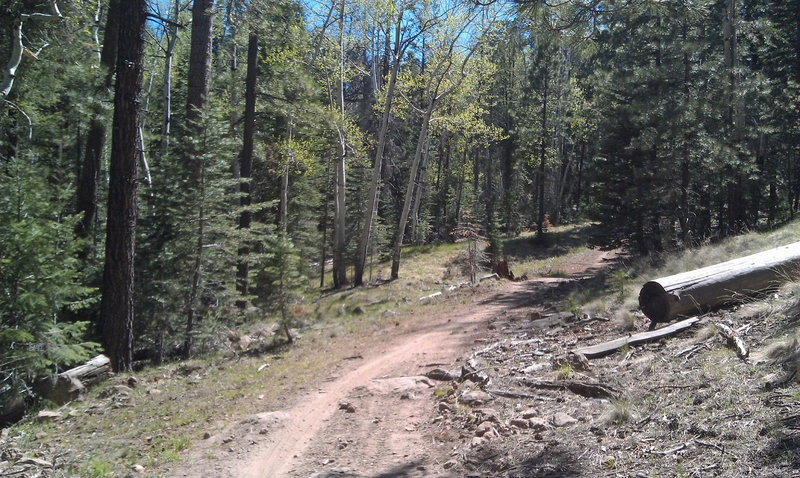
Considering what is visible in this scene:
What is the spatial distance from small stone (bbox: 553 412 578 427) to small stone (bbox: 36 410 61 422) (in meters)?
6.66

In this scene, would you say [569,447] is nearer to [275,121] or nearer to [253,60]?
[253,60]

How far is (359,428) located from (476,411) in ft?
4.94

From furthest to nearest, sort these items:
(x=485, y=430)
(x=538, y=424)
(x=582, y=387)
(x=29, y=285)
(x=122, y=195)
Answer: (x=122, y=195)
(x=29, y=285)
(x=582, y=387)
(x=485, y=430)
(x=538, y=424)

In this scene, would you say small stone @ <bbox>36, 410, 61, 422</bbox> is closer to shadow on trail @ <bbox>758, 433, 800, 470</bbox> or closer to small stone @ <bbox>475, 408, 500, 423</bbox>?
small stone @ <bbox>475, 408, 500, 423</bbox>

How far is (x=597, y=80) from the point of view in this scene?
2275 cm

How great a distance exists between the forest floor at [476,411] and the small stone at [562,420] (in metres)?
0.01

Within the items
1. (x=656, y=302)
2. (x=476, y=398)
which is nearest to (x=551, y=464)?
(x=476, y=398)

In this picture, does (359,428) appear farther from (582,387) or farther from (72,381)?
(72,381)

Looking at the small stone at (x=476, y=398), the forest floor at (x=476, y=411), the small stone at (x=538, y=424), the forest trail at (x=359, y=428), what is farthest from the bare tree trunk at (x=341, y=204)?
the small stone at (x=538, y=424)

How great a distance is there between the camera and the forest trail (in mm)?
5305

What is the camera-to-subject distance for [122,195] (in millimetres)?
9047

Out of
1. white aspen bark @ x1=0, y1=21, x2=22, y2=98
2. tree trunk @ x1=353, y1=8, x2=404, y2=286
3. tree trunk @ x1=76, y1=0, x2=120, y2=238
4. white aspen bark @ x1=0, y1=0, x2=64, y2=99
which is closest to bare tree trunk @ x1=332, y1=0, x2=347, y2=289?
tree trunk @ x1=353, y1=8, x2=404, y2=286

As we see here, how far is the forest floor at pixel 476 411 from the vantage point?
4082 mm

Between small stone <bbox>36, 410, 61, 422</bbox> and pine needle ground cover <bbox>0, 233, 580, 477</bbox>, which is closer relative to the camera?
pine needle ground cover <bbox>0, 233, 580, 477</bbox>
